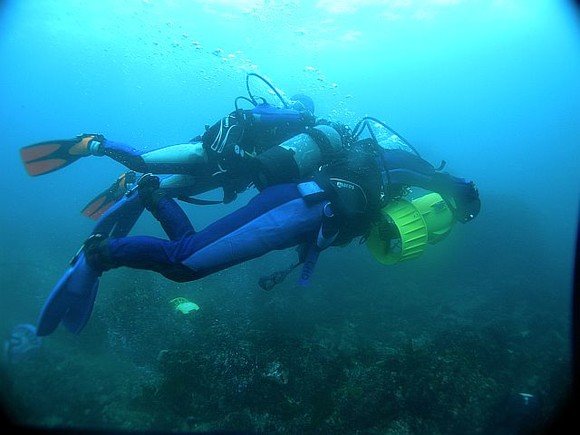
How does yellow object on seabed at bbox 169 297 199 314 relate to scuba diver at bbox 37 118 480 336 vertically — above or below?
below

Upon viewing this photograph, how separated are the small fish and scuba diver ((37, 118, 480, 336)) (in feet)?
5.59

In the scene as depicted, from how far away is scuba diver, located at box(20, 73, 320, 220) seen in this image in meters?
4.00

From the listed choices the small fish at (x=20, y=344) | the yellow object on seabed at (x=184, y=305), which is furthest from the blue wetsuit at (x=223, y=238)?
the yellow object on seabed at (x=184, y=305)

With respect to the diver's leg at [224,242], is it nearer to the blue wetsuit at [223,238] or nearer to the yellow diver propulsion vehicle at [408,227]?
the blue wetsuit at [223,238]

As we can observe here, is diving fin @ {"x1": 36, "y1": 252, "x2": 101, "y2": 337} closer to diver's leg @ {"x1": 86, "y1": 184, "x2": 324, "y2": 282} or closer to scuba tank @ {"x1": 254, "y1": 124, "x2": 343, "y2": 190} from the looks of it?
diver's leg @ {"x1": 86, "y1": 184, "x2": 324, "y2": 282}

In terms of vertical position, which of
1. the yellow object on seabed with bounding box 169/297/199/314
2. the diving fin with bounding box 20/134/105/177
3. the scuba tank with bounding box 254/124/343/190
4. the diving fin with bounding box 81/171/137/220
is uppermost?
the scuba tank with bounding box 254/124/343/190

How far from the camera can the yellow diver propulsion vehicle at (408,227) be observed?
364 centimetres

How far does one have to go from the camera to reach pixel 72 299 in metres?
3.45

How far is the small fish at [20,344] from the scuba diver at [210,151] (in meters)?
2.44

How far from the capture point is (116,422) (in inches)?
132

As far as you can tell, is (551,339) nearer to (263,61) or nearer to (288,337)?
(288,337)

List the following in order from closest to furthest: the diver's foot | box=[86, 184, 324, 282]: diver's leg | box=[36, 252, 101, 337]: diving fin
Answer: box=[86, 184, 324, 282]: diver's leg
box=[36, 252, 101, 337]: diving fin
the diver's foot

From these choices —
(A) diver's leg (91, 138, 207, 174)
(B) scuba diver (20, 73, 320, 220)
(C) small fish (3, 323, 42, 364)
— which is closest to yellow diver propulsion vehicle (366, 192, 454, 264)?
(B) scuba diver (20, 73, 320, 220)

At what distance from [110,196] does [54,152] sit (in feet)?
3.66
